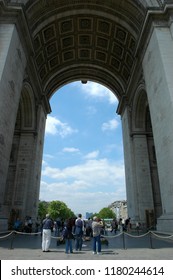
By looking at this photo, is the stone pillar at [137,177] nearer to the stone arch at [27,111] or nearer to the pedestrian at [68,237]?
the stone arch at [27,111]

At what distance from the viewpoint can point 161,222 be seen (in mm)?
12883

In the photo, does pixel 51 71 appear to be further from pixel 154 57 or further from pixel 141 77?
pixel 154 57

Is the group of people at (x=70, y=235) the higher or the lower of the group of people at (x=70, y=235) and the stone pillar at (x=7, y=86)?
the lower

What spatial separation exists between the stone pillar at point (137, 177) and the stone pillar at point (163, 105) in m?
7.00

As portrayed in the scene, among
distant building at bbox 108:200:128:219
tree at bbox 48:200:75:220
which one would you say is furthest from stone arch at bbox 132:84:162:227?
distant building at bbox 108:200:128:219

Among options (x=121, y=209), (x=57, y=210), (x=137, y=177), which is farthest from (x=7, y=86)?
(x=121, y=209)

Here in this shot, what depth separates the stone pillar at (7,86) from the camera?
13070 mm

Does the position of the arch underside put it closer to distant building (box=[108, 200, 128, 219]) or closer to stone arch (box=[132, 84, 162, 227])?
stone arch (box=[132, 84, 162, 227])

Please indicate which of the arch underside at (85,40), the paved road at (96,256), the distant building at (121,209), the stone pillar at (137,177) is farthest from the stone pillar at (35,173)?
the distant building at (121,209)

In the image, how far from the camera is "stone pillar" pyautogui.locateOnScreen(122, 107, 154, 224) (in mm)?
20281

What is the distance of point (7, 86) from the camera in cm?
1370

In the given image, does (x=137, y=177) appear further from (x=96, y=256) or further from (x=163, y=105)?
(x=96, y=256)

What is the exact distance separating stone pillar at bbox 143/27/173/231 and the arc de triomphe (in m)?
0.06
